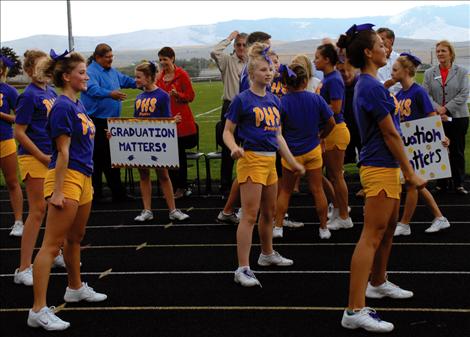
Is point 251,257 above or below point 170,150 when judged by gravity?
below

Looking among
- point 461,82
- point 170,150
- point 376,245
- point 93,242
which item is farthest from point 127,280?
point 461,82

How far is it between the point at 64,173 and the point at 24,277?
5.73ft

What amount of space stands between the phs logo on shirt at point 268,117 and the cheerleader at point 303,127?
1.14m

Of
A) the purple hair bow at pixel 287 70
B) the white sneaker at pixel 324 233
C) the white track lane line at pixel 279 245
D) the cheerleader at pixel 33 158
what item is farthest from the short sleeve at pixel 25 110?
the white sneaker at pixel 324 233

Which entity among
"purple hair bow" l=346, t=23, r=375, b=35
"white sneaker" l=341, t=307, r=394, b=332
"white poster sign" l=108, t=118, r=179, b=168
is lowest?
"white sneaker" l=341, t=307, r=394, b=332

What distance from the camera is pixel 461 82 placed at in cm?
977

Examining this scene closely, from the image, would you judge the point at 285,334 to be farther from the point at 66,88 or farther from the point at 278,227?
the point at 278,227

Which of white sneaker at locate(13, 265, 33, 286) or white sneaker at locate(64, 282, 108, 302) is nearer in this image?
white sneaker at locate(64, 282, 108, 302)

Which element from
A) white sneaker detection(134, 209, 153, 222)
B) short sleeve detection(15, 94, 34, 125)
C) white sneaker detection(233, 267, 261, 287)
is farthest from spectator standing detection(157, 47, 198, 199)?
white sneaker detection(233, 267, 261, 287)

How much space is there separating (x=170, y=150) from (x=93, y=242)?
1.77 m

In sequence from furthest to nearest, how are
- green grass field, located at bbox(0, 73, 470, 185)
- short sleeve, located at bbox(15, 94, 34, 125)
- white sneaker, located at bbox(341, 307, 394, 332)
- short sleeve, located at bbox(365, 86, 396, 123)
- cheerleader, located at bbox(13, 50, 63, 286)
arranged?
green grass field, located at bbox(0, 73, 470, 185)
cheerleader, located at bbox(13, 50, 63, 286)
short sleeve, located at bbox(15, 94, 34, 125)
white sneaker, located at bbox(341, 307, 394, 332)
short sleeve, located at bbox(365, 86, 396, 123)

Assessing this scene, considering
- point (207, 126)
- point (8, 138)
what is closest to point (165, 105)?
point (8, 138)

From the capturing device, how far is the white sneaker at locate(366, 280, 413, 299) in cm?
525

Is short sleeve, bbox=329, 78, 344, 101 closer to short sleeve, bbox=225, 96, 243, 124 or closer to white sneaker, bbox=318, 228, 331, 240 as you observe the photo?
white sneaker, bbox=318, 228, 331, 240
